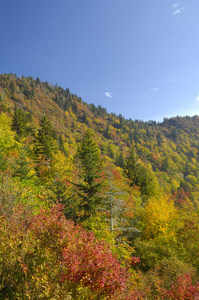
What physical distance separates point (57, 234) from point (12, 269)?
6.67 feet

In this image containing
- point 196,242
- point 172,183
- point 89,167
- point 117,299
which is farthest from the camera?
point 172,183

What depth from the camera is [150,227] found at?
2159 cm

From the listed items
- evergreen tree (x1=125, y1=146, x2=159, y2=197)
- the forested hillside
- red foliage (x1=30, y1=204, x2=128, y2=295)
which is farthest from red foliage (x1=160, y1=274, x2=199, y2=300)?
evergreen tree (x1=125, y1=146, x2=159, y2=197)

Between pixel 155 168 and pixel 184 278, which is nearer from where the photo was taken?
pixel 184 278

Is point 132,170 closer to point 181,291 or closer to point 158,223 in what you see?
point 158,223

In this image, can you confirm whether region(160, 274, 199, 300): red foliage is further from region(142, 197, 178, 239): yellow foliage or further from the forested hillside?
region(142, 197, 178, 239): yellow foliage

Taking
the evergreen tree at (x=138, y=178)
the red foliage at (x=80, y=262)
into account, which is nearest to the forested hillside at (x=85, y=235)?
the red foliage at (x=80, y=262)

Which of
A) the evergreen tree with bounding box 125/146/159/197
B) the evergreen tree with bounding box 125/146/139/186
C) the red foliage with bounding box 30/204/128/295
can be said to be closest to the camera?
the red foliage with bounding box 30/204/128/295

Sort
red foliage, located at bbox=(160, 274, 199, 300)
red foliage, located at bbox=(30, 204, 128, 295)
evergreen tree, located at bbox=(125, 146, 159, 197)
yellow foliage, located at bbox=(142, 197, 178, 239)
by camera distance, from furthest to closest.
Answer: evergreen tree, located at bbox=(125, 146, 159, 197), yellow foliage, located at bbox=(142, 197, 178, 239), red foliage, located at bbox=(160, 274, 199, 300), red foliage, located at bbox=(30, 204, 128, 295)

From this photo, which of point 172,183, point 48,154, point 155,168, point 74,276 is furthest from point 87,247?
point 155,168

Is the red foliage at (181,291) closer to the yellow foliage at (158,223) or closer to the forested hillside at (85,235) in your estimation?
the forested hillside at (85,235)

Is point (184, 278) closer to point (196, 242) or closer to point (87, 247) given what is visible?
point (87, 247)

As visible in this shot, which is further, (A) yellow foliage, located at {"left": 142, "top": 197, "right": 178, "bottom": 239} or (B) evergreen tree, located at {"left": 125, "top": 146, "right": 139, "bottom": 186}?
(B) evergreen tree, located at {"left": 125, "top": 146, "right": 139, "bottom": 186}

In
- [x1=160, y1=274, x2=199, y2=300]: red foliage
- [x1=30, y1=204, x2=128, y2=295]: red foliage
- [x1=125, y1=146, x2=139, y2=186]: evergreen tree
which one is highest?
[x1=125, y1=146, x2=139, y2=186]: evergreen tree
